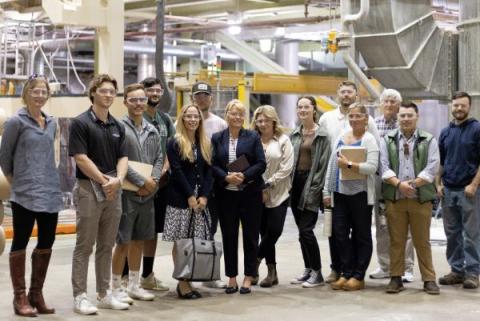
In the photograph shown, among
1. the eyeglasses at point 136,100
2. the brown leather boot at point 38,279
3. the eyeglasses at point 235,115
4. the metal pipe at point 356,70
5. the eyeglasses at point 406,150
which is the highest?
the metal pipe at point 356,70

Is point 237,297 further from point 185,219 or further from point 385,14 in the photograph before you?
point 385,14

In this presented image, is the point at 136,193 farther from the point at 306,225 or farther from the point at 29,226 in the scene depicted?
the point at 306,225

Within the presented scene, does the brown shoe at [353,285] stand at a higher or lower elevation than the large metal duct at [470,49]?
lower

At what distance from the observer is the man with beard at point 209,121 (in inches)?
251

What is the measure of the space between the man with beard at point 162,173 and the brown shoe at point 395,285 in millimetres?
1774

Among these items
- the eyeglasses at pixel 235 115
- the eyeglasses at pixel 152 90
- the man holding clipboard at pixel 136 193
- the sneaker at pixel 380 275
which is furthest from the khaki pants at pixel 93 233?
the sneaker at pixel 380 275

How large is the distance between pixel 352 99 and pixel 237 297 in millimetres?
1934

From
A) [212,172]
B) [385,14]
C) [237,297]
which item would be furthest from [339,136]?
[385,14]

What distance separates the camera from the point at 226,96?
1273 cm

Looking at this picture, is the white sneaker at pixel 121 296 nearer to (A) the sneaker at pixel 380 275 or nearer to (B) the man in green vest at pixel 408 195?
(B) the man in green vest at pixel 408 195

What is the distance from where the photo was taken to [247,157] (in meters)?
6.24

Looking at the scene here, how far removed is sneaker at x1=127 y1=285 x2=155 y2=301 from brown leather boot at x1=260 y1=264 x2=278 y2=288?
1.04 meters

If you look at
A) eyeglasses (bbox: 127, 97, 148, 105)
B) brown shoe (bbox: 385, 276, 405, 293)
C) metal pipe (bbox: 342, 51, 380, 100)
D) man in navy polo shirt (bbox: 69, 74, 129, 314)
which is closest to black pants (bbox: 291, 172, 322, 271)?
brown shoe (bbox: 385, 276, 405, 293)

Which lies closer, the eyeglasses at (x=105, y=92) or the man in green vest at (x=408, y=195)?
the eyeglasses at (x=105, y=92)
